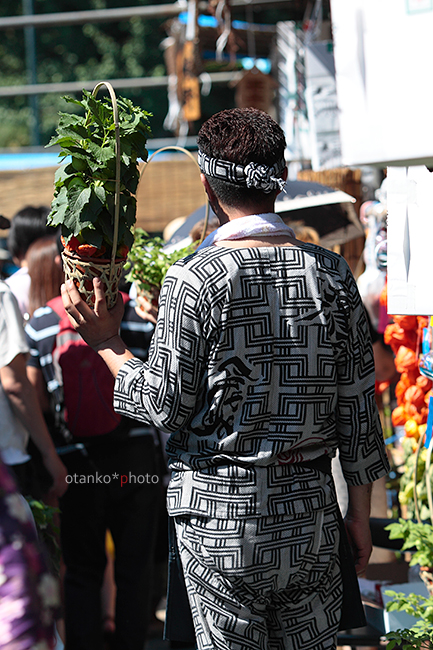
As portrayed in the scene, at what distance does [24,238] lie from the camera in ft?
9.77

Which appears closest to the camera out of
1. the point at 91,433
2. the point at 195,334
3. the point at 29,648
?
the point at 29,648

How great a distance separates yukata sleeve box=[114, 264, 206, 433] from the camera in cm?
134

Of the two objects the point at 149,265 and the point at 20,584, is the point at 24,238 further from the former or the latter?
the point at 20,584

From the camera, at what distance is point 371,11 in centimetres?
137

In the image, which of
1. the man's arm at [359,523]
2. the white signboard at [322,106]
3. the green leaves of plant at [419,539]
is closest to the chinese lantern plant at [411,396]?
the green leaves of plant at [419,539]

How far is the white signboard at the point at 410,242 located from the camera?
4.95ft

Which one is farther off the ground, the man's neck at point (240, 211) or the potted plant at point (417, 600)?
the man's neck at point (240, 211)

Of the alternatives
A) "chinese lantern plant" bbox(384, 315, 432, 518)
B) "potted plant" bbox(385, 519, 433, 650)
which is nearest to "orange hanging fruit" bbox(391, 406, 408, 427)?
"chinese lantern plant" bbox(384, 315, 432, 518)

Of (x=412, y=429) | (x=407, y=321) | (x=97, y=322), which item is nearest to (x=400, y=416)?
(x=412, y=429)

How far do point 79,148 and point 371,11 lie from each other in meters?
0.68

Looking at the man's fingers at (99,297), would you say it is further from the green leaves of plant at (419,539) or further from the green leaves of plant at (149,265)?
the green leaves of plant at (419,539)

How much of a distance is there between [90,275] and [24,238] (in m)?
1.52

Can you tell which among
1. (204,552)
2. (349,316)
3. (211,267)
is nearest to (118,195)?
(211,267)

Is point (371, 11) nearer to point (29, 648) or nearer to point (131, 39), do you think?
point (29, 648)
